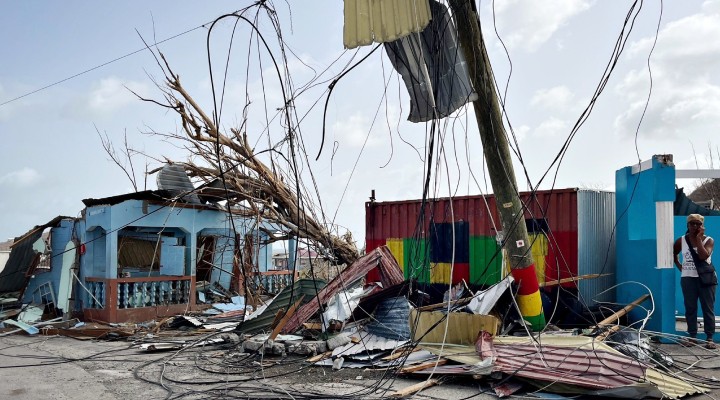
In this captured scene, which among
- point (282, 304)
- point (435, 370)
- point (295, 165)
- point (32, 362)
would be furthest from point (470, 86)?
point (32, 362)

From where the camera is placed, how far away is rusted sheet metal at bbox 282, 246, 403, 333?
9.26 m

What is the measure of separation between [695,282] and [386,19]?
6021mm

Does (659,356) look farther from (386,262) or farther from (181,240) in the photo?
(181,240)

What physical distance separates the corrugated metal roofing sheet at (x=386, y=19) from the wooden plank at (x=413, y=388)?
3.65 meters

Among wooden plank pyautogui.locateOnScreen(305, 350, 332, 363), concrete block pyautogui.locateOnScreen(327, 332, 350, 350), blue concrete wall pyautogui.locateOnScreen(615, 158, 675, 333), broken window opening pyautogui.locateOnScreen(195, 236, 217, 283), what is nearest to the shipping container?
blue concrete wall pyautogui.locateOnScreen(615, 158, 675, 333)

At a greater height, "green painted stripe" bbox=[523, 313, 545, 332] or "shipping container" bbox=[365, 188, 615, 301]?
"shipping container" bbox=[365, 188, 615, 301]

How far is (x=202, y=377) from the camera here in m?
7.10

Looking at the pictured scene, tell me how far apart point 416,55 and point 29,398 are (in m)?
5.91

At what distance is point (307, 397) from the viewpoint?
229 inches

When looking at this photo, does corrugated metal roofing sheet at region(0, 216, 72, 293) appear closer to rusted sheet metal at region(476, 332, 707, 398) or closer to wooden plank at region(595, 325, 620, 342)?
rusted sheet metal at region(476, 332, 707, 398)

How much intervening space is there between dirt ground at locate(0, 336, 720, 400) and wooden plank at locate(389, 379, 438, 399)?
68 mm

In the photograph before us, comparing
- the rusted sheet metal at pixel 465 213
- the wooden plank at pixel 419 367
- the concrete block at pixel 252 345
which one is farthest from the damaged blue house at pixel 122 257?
the wooden plank at pixel 419 367

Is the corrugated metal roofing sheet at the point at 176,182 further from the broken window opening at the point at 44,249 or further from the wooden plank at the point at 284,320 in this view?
the wooden plank at the point at 284,320

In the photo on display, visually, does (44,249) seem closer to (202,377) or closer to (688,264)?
(202,377)
